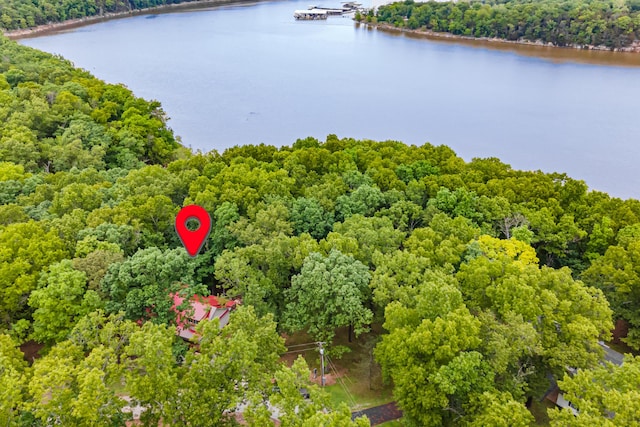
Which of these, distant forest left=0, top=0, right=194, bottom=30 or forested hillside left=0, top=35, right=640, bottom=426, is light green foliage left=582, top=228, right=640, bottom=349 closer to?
forested hillside left=0, top=35, right=640, bottom=426

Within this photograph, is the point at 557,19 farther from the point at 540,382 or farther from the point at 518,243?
the point at 540,382

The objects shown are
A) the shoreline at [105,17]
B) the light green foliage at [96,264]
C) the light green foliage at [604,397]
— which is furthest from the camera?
the shoreline at [105,17]

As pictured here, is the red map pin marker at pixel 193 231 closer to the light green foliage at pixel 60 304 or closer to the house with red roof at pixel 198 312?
the house with red roof at pixel 198 312

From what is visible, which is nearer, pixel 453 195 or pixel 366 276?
pixel 366 276

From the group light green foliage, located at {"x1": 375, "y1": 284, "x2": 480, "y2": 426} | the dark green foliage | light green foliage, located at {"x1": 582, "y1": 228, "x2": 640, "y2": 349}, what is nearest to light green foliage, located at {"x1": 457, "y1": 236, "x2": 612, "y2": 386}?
light green foliage, located at {"x1": 375, "y1": 284, "x2": 480, "y2": 426}

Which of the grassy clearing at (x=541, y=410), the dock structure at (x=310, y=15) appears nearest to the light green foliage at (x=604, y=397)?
the grassy clearing at (x=541, y=410)

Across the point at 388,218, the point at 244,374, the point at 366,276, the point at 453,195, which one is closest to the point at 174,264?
the point at 244,374

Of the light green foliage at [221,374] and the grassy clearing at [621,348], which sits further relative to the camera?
the grassy clearing at [621,348]
